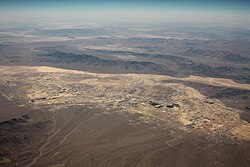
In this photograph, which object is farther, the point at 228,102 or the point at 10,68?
the point at 10,68

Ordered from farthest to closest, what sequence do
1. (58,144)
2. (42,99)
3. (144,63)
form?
(144,63)
(42,99)
(58,144)

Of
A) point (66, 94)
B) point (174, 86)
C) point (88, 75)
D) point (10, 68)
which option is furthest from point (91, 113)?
point (10, 68)

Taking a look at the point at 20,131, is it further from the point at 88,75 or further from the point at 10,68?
the point at 10,68

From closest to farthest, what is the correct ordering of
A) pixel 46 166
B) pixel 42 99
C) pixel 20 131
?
pixel 46 166, pixel 20 131, pixel 42 99

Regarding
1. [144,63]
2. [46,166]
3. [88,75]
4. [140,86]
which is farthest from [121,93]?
[144,63]

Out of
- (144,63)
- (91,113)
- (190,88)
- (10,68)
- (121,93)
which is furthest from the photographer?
(144,63)

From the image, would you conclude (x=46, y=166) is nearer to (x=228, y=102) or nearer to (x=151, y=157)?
(x=151, y=157)

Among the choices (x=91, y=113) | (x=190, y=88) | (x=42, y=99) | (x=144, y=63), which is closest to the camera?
(x=91, y=113)
